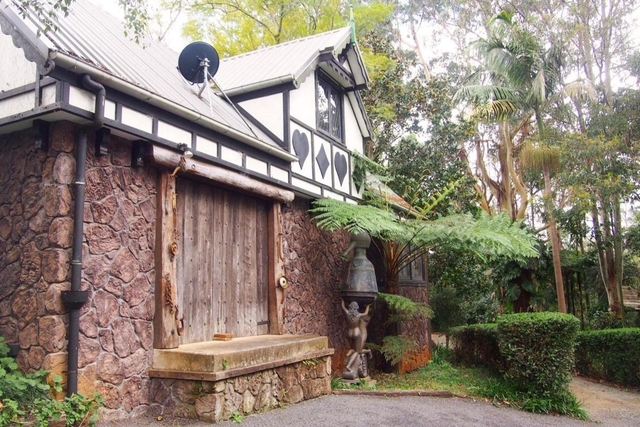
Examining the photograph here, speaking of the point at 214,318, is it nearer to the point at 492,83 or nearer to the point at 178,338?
the point at 178,338

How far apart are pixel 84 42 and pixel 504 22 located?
41.6 feet

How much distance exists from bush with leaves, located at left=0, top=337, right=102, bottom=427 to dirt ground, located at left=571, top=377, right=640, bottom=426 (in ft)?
22.6

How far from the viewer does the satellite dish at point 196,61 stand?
8.13 m

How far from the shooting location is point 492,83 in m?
17.3

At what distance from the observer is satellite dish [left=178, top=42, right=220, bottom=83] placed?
8.13 meters

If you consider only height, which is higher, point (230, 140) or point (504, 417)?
point (230, 140)

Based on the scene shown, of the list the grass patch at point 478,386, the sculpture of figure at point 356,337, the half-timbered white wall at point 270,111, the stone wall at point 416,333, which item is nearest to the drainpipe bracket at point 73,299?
the half-timbered white wall at point 270,111

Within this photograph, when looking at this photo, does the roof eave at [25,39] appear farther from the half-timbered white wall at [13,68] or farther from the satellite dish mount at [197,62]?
the satellite dish mount at [197,62]

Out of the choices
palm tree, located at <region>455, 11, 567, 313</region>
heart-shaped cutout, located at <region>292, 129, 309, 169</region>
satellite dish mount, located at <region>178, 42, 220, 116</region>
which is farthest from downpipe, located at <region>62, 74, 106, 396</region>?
palm tree, located at <region>455, 11, 567, 313</region>

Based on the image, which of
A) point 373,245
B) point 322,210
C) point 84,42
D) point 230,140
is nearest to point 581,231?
point 373,245

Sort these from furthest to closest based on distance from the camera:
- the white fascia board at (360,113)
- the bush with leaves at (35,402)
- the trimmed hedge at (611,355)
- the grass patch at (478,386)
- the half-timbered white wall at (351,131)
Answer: the white fascia board at (360,113) → the half-timbered white wall at (351,131) → the trimmed hedge at (611,355) → the grass patch at (478,386) → the bush with leaves at (35,402)

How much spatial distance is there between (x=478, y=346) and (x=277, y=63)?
7324 millimetres

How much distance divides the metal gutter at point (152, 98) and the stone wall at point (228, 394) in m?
3.02

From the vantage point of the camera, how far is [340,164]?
34.8 feet
